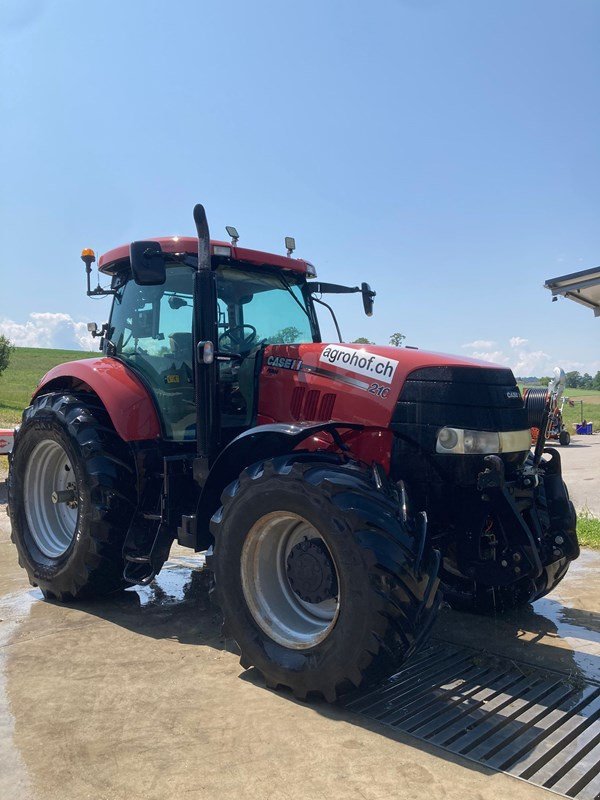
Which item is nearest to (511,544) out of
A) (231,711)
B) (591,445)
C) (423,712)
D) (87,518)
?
(423,712)

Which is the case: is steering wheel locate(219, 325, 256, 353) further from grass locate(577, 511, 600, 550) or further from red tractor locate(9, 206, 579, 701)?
grass locate(577, 511, 600, 550)

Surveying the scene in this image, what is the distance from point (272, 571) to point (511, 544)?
1.29m

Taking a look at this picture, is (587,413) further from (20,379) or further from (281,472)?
(281,472)

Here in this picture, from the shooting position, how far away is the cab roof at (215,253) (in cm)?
461

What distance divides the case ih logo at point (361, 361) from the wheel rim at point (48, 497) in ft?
7.72

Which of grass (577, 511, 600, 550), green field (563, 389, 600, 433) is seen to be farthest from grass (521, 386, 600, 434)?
grass (577, 511, 600, 550)

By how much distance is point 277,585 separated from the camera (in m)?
3.68

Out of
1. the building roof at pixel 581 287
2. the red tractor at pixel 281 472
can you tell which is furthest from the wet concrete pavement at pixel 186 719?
the building roof at pixel 581 287

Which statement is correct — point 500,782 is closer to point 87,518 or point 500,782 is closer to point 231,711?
point 231,711

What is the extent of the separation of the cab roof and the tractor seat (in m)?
0.56

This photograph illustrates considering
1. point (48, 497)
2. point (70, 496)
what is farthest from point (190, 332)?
point (48, 497)

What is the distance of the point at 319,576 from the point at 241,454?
0.93 metres

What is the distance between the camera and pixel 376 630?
300cm

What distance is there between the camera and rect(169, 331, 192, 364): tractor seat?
4.70 m
